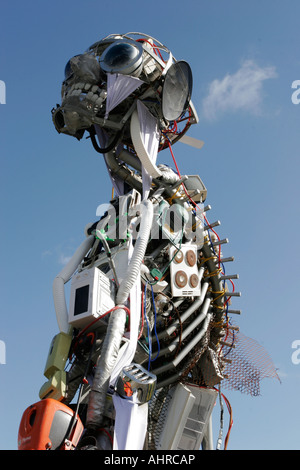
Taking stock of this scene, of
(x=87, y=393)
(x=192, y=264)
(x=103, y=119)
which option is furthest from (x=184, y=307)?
(x=103, y=119)

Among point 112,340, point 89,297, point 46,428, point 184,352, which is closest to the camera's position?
point 46,428

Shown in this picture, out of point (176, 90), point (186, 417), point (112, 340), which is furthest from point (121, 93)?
point (186, 417)

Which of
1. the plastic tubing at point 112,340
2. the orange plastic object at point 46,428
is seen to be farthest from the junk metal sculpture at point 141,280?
the orange plastic object at point 46,428

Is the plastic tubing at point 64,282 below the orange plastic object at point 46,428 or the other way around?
the other way around

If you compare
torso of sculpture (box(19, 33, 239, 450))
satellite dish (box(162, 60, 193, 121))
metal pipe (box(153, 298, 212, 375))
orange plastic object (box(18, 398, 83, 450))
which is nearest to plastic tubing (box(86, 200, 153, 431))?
torso of sculpture (box(19, 33, 239, 450))

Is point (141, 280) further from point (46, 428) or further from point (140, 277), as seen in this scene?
point (46, 428)

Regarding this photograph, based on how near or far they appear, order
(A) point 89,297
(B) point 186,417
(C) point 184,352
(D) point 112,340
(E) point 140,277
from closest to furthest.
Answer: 1. (D) point 112,340
2. (A) point 89,297
3. (E) point 140,277
4. (B) point 186,417
5. (C) point 184,352

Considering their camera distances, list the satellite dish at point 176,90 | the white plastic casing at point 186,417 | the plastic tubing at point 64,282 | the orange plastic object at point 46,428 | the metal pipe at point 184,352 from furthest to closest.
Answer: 1. the satellite dish at point 176,90
2. the metal pipe at point 184,352
3. the white plastic casing at point 186,417
4. the plastic tubing at point 64,282
5. the orange plastic object at point 46,428

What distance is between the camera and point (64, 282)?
1695cm

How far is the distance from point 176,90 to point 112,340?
10085 millimetres

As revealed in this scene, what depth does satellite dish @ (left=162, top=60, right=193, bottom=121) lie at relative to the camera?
65.5ft

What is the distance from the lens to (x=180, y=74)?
2038 cm

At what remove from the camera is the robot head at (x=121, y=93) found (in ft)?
62.9

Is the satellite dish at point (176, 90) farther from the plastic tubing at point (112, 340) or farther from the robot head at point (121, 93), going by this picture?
Result: the plastic tubing at point (112, 340)
